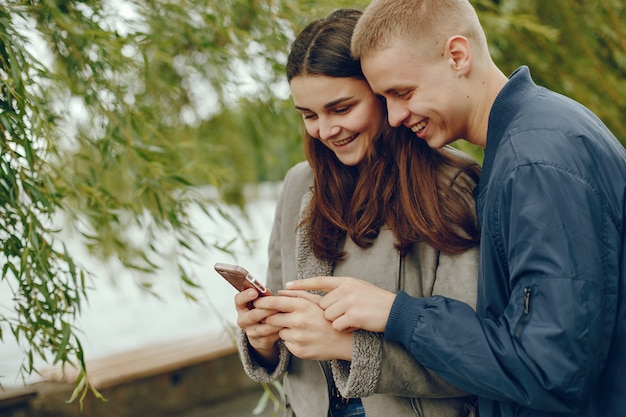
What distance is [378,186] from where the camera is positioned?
1674mm

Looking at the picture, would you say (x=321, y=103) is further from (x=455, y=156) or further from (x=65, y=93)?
(x=65, y=93)

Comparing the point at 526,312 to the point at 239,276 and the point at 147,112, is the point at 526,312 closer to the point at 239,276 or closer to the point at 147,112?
the point at 239,276

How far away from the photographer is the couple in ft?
3.86

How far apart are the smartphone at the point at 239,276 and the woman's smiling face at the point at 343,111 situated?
0.39 meters

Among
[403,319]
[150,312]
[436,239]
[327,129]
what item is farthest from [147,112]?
[150,312]

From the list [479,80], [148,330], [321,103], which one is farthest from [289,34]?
[148,330]

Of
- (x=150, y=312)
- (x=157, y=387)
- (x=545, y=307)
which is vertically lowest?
(x=150, y=312)

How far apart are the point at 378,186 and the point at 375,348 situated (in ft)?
1.29

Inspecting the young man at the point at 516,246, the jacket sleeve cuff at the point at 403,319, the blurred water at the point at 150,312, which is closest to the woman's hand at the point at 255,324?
the young man at the point at 516,246

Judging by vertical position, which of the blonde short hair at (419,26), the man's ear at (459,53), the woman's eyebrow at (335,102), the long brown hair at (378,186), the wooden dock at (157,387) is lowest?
the wooden dock at (157,387)

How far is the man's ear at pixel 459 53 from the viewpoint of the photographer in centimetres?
146

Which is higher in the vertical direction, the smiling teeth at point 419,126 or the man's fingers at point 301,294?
the smiling teeth at point 419,126

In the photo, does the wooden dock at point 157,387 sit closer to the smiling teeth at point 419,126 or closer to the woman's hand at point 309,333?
the woman's hand at point 309,333

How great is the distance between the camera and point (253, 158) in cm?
421
